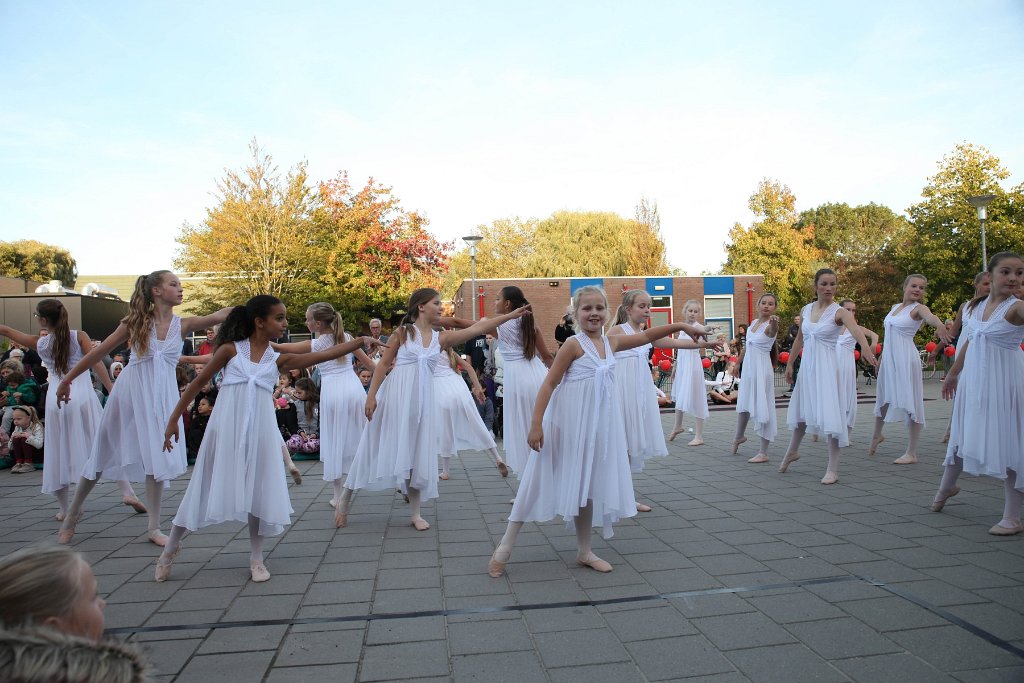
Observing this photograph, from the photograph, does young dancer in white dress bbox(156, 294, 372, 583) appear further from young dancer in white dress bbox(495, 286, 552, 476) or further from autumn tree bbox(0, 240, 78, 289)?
autumn tree bbox(0, 240, 78, 289)

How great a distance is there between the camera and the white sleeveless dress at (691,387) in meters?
11.0

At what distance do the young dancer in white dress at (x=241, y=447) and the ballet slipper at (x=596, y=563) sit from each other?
210 centimetres

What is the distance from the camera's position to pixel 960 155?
105ft

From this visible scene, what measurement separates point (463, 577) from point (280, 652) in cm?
150

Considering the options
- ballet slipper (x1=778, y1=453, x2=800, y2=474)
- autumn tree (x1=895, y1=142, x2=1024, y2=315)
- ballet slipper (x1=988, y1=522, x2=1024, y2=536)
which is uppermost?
autumn tree (x1=895, y1=142, x2=1024, y2=315)

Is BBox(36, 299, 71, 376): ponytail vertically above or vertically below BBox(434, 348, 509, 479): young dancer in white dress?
above

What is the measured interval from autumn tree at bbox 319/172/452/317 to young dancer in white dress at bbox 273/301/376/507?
90.3ft

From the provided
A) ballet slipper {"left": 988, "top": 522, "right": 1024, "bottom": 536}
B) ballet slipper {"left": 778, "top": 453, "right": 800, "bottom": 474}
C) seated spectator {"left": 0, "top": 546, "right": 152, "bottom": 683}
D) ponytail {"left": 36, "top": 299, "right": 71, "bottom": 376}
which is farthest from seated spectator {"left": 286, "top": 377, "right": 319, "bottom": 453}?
seated spectator {"left": 0, "top": 546, "right": 152, "bottom": 683}

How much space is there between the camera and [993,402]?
564 cm

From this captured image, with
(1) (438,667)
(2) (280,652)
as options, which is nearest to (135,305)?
(2) (280,652)

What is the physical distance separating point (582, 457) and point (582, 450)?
0.15 ft

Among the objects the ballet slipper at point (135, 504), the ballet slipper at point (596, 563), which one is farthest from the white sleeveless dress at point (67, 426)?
the ballet slipper at point (596, 563)

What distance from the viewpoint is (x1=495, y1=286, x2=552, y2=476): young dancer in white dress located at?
23.0 ft

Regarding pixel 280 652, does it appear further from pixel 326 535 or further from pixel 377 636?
pixel 326 535
